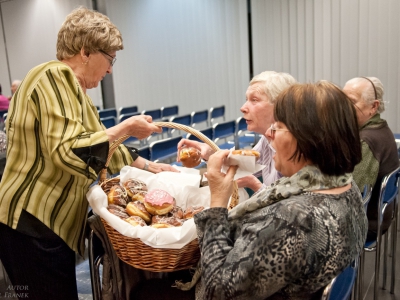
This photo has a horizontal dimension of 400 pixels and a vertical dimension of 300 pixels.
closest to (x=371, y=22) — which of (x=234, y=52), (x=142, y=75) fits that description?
(x=234, y=52)


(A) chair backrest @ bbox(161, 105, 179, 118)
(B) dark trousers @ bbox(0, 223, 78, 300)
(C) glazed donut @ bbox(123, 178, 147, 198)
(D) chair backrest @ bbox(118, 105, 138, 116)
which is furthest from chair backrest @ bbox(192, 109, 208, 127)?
(B) dark trousers @ bbox(0, 223, 78, 300)

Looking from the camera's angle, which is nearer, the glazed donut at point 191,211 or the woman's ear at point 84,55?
the glazed donut at point 191,211

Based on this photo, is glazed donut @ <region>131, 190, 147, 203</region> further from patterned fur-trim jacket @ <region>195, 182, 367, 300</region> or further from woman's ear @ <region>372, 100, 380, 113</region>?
woman's ear @ <region>372, 100, 380, 113</region>

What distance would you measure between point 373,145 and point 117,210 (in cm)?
143

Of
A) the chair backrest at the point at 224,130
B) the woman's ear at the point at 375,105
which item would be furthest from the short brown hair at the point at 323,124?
the chair backrest at the point at 224,130

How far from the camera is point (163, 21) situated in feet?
23.1

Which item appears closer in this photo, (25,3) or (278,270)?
(278,270)

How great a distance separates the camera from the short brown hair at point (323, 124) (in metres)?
0.96

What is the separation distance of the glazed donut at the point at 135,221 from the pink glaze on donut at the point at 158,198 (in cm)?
7

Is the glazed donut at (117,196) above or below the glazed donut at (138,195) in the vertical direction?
above

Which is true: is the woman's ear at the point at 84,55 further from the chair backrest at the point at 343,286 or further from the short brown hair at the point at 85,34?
the chair backrest at the point at 343,286

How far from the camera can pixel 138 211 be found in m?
1.24

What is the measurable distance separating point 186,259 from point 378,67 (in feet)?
16.5

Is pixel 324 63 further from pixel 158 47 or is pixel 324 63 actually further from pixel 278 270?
pixel 278 270
